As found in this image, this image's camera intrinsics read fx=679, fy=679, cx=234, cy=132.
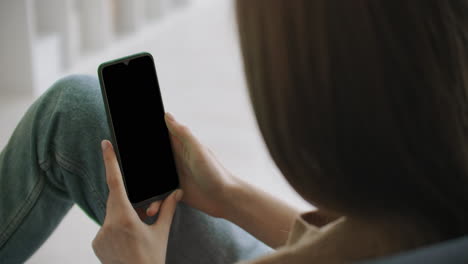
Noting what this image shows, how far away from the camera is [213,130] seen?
1983mm

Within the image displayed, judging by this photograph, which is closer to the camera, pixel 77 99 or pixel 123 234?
pixel 123 234

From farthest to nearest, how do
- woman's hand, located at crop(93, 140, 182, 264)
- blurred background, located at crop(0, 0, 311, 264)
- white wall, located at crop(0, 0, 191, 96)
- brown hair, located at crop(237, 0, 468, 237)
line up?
white wall, located at crop(0, 0, 191, 96), blurred background, located at crop(0, 0, 311, 264), woman's hand, located at crop(93, 140, 182, 264), brown hair, located at crop(237, 0, 468, 237)

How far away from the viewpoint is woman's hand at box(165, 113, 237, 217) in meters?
0.83

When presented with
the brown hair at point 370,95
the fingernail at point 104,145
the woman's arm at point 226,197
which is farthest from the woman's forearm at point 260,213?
the brown hair at point 370,95

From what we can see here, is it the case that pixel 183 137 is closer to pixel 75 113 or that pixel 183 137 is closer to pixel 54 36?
pixel 75 113

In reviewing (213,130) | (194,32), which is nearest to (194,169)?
(213,130)

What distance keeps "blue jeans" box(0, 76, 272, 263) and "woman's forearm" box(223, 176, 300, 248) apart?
0.10ft

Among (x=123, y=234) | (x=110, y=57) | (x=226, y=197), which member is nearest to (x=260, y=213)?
(x=226, y=197)

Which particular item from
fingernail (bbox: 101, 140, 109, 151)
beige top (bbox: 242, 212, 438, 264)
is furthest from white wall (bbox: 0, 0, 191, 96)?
beige top (bbox: 242, 212, 438, 264)

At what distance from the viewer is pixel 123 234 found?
739 mm

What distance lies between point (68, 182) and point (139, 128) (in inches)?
4.4

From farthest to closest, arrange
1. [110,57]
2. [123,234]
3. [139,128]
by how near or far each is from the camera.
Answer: [110,57]
[139,128]
[123,234]

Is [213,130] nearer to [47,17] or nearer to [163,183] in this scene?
[47,17]

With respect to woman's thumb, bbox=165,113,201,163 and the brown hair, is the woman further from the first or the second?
woman's thumb, bbox=165,113,201,163
